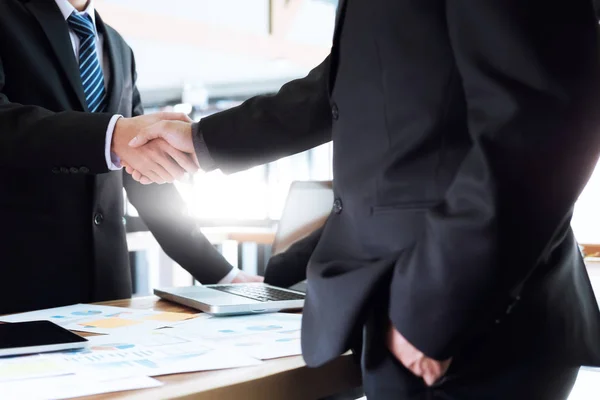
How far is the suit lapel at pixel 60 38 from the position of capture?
4.86ft

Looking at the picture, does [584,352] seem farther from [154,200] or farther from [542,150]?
[154,200]

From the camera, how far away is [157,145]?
1.31 m

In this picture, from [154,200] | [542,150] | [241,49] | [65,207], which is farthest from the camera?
[241,49]

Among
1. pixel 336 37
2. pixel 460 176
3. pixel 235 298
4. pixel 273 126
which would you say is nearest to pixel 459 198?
pixel 460 176

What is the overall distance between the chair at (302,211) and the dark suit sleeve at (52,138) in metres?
0.51

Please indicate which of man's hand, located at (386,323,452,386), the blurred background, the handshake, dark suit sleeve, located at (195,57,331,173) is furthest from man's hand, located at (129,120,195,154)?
the blurred background

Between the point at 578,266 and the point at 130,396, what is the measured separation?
56 cm

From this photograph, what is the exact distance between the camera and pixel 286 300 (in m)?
1.27

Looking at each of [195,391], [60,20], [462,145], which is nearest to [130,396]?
[195,391]

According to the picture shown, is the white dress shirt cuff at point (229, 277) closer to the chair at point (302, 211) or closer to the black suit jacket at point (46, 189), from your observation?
the chair at point (302, 211)

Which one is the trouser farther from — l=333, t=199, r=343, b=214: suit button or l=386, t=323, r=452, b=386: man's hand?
l=333, t=199, r=343, b=214: suit button

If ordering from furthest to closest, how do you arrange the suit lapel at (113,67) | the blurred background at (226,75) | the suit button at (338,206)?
the blurred background at (226,75) → the suit lapel at (113,67) → the suit button at (338,206)

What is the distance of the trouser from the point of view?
70 centimetres

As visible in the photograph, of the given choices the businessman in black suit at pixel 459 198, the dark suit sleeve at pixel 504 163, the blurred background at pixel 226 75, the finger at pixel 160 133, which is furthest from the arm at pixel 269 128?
the blurred background at pixel 226 75
